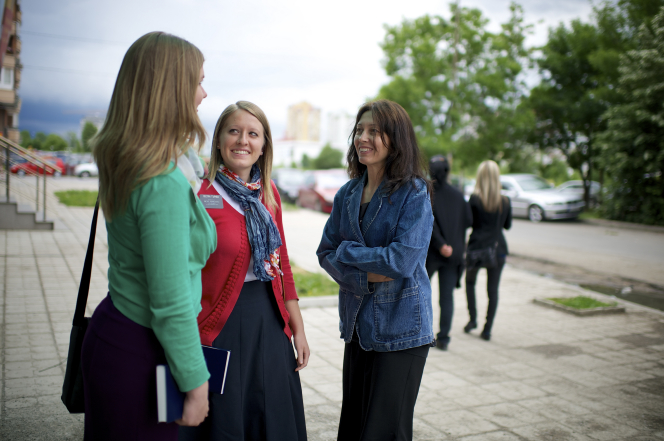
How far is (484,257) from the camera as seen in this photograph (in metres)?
5.93

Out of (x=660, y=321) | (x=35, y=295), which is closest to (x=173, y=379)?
(x=35, y=295)

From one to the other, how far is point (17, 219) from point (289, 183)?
1347 centimetres

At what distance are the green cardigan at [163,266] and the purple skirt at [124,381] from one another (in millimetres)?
54

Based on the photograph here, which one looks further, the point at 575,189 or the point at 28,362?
the point at 575,189

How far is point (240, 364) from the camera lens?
229 cm

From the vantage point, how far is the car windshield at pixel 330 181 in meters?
20.5

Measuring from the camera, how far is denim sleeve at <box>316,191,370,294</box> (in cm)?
243

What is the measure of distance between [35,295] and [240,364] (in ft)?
16.8

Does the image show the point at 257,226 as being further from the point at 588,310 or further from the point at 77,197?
the point at 77,197

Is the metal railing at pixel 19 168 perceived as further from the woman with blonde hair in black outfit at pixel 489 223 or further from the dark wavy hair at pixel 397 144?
the dark wavy hair at pixel 397 144

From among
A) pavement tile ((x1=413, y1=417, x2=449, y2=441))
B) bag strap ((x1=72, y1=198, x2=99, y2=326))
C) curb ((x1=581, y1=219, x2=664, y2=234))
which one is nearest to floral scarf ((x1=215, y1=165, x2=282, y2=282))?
bag strap ((x1=72, y1=198, x2=99, y2=326))

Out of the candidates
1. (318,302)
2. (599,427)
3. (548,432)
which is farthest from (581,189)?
(548,432)

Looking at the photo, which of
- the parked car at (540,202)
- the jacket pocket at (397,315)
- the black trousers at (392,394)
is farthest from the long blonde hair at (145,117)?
the parked car at (540,202)

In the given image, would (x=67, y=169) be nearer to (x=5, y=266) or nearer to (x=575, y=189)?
(x=5, y=266)
